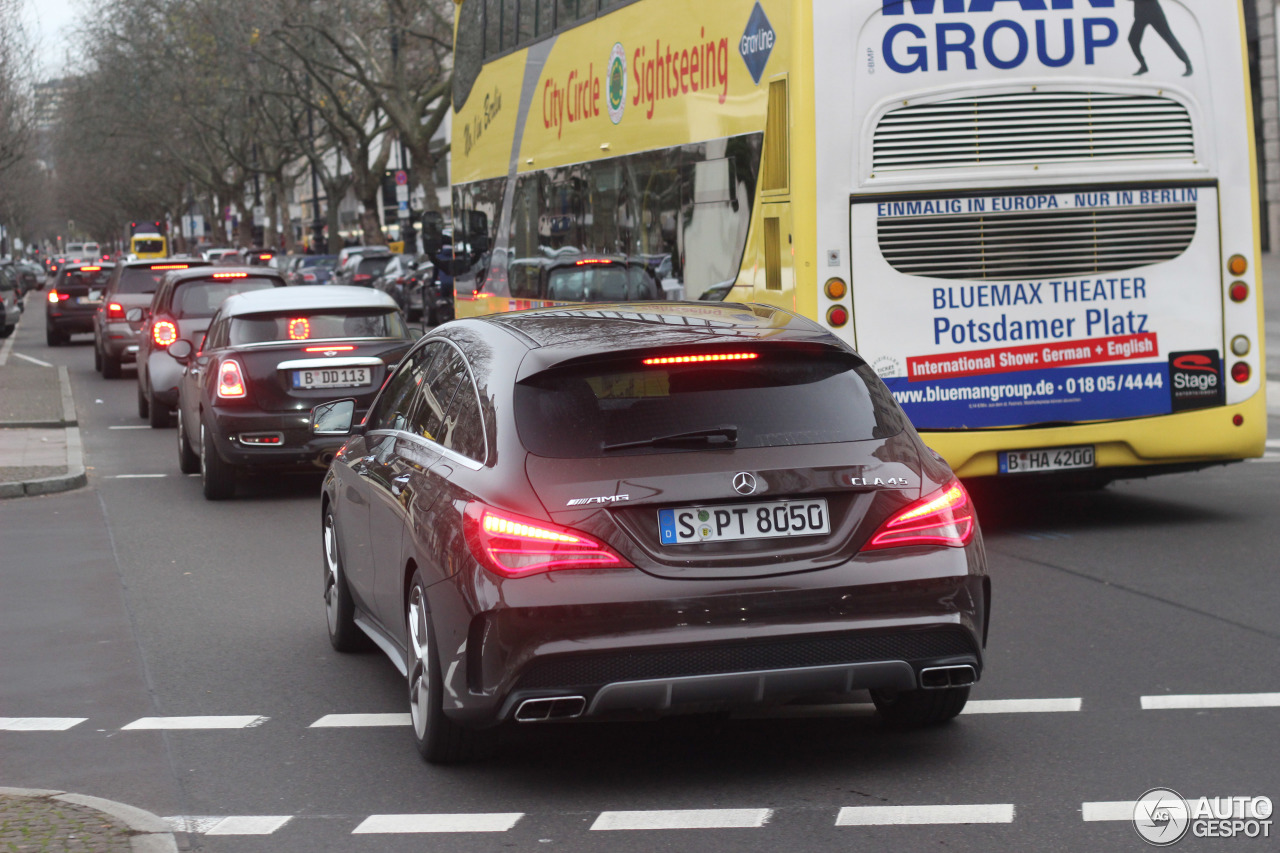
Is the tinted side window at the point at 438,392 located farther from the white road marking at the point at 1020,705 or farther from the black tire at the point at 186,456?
the black tire at the point at 186,456

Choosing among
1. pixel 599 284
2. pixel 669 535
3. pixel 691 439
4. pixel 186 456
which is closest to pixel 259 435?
pixel 186 456

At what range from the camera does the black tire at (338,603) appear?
777 centimetres

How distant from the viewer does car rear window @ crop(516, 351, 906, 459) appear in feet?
18.2

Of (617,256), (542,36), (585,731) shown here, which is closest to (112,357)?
(542,36)

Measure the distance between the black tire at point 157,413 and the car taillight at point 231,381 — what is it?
6503mm

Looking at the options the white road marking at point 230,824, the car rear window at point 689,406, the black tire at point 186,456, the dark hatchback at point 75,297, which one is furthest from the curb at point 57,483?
the dark hatchback at point 75,297

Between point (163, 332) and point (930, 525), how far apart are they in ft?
50.3

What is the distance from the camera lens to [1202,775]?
548cm

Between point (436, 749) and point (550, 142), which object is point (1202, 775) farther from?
point (550, 142)

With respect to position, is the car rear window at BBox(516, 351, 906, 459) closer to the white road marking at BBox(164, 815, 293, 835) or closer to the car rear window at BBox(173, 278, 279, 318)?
the white road marking at BBox(164, 815, 293, 835)

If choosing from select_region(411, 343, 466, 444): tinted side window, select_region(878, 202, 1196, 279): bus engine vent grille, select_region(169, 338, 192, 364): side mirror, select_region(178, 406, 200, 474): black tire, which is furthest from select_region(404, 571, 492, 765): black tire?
select_region(178, 406, 200, 474): black tire

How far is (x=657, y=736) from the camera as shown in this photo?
6262 mm

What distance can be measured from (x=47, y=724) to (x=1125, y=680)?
412cm

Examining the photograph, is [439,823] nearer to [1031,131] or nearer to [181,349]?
[1031,131]
